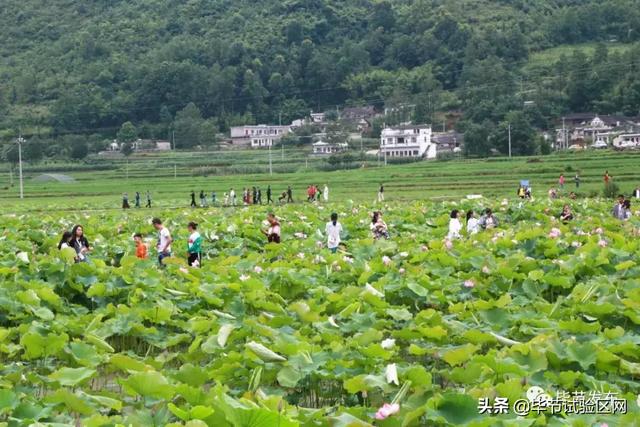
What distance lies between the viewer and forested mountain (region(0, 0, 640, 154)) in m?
74.9

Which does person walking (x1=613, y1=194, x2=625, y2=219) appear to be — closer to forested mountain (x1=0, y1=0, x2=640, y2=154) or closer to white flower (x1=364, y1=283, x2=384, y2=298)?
white flower (x1=364, y1=283, x2=384, y2=298)

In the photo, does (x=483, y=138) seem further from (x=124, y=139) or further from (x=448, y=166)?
(x=124, y=139)

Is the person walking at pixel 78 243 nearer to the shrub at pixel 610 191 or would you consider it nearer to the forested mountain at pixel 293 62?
the shrub at pixel 610 191

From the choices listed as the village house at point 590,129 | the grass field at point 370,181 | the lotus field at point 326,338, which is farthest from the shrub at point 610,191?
the village house at point 590,129

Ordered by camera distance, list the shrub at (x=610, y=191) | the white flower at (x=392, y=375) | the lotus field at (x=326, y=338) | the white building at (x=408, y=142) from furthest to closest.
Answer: the white building at (x=408, y=142)
the shrub at (x=610, y=191)
the white flower at (x=392, y=375)
the lotus field at (x=326, y=338)

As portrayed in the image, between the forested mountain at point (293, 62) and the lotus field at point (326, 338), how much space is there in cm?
5619

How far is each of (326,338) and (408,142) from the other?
60026 millimetres

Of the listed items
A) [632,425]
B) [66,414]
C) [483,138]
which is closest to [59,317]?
[66,414]

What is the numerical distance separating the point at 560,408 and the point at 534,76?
8168cm

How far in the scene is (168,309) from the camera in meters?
6.52

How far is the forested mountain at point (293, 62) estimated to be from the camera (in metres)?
74.9

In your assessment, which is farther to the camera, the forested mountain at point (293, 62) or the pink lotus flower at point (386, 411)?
the forested mountain at point (293, 62)

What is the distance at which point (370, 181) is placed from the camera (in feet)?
136

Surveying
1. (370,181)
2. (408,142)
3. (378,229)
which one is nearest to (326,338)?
(378,229)
